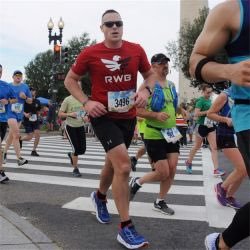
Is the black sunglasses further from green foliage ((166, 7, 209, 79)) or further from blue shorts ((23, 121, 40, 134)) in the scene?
green foliage ((166, 7, 209, 79))

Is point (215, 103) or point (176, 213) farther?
point (215, 103)

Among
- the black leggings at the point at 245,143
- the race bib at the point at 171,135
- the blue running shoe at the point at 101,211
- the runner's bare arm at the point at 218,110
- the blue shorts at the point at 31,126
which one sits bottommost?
the blue shorts at the point at 31,126

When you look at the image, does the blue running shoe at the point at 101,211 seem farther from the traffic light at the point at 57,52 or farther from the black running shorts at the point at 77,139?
the traffic light at the point at 57,52

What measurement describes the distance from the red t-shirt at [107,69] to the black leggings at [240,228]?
182 centimetres

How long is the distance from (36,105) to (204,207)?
7.45 m

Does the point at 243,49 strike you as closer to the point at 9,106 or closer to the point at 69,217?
the point at 69,217

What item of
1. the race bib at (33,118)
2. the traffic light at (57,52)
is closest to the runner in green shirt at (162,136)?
the race bib at (33,118)

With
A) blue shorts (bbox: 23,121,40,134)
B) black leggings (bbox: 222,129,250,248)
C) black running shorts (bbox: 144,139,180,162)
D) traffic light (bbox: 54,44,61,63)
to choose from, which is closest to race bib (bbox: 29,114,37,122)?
blue shorts (bbox: 23,121,40,134)

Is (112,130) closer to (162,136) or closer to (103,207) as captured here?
(103,207)

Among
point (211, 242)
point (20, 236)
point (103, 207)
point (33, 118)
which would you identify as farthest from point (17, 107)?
point (211, 242)

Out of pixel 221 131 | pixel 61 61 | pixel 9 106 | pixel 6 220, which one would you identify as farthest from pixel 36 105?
pixel 61 61

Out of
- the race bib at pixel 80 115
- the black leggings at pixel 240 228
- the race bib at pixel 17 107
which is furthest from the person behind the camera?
the race bib at pixel 17 107

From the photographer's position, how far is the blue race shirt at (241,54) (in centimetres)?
261

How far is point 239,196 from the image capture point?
6594mm
